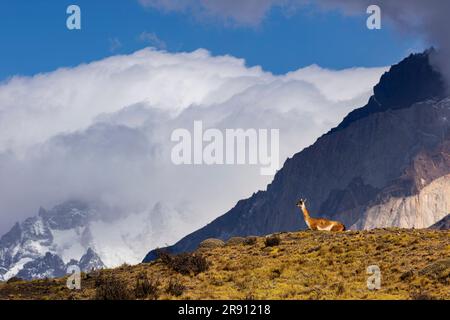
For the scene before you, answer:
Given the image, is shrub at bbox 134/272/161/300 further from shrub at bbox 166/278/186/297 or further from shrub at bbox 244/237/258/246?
shrub at bbox 244/237/258/246

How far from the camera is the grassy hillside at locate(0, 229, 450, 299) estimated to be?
46.7 meters

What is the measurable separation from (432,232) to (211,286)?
64.2 feet

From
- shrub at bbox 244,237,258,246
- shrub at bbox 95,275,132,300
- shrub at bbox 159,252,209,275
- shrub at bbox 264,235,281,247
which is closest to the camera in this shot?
shrub at bbox 95,275,132,300

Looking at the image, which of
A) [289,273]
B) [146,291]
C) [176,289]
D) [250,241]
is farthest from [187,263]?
[250,241]

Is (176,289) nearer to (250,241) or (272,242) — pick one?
(272,242)

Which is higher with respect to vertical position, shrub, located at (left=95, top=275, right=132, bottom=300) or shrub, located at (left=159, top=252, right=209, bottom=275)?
shrub, located at (left=159, top=252, right=209, bottom=275)

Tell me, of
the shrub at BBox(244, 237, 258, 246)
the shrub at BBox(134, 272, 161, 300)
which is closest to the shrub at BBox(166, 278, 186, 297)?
the shrub at BBox(134, 272, 161, 300)

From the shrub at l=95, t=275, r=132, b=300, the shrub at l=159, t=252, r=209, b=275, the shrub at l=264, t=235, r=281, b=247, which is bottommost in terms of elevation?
the shrub at l=95, t=275, r=132, b=300

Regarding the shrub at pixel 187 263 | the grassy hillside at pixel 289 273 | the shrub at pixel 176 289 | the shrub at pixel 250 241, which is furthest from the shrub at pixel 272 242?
the shrub at pixel 176 289

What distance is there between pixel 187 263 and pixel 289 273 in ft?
20.6

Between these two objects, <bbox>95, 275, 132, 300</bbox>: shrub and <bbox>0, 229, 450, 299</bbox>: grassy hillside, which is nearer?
<bbox>95, 275, 132, 300</bbox>: shrub

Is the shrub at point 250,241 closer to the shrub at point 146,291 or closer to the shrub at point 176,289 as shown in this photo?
the shrub at point 176,289

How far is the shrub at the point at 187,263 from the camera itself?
179 ft
